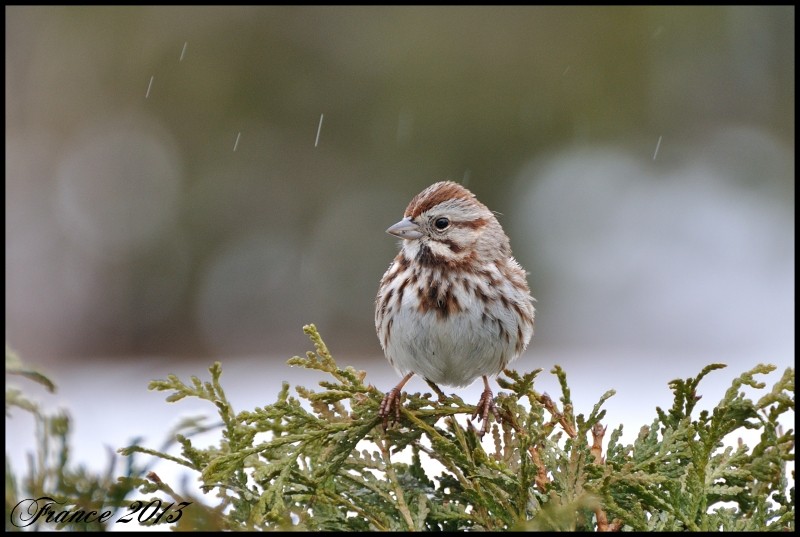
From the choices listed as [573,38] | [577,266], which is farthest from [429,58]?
[577,266]

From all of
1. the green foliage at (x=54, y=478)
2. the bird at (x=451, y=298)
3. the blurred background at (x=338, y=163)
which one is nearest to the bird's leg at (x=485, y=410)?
the bird at (x=451, y=298)

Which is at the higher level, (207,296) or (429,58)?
(429,58)

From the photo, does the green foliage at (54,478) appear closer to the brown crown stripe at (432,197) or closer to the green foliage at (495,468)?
the green foliage at (495,468)

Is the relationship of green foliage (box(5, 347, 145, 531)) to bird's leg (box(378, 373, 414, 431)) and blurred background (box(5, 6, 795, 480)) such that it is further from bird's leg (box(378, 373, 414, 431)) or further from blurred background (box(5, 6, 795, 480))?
blurred background (box(5, 6, 795, 480))

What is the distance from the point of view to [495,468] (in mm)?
1585

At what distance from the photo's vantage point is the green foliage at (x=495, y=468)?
1.51m

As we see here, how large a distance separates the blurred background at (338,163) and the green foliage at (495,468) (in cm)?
536

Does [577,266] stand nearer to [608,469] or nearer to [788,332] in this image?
[788,332]

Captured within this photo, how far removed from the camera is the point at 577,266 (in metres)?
7.94

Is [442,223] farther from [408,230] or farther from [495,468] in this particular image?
[495,468]

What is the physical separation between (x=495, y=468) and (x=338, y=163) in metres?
6.39

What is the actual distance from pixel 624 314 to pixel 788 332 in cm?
156

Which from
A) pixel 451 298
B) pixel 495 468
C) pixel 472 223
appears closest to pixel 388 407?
pixel 495 468

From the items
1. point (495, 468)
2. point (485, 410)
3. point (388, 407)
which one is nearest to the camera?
point (495, 468)
